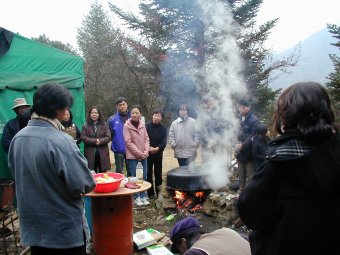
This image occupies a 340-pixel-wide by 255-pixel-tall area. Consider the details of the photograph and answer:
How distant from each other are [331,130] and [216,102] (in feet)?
20.0

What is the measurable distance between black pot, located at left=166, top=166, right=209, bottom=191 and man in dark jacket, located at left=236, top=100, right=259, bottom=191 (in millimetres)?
839

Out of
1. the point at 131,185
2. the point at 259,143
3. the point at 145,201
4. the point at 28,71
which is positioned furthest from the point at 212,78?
the point at 131,185

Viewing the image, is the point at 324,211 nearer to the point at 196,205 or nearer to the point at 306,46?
the point at 196,205

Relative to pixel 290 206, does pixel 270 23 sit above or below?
above

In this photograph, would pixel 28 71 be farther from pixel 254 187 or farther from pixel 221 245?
pixel 254 187

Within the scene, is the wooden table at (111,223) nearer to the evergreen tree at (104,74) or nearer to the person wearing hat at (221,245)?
the person wearing hat at (221,245)

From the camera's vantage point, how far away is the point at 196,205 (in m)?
6.33

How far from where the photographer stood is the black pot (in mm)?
6066

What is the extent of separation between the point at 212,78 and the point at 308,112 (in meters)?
8.23

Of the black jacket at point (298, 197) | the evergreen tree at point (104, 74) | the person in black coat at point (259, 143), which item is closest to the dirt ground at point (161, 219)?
the person in black coat at point (259, 143)

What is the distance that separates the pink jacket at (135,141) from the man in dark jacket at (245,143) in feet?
6.12

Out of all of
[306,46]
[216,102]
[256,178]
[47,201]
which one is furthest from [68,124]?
[306,46]

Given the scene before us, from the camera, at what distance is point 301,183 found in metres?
1.65

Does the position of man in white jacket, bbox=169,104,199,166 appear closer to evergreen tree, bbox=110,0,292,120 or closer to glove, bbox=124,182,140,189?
glove, bbox=124,182,140,189
